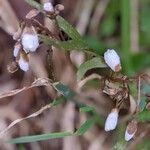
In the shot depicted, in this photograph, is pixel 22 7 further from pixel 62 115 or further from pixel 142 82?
pixel 142 82

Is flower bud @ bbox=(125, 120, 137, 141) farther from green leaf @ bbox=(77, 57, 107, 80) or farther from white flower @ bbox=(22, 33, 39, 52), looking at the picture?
white flower @ bbox=(22, 33, 39, 52)

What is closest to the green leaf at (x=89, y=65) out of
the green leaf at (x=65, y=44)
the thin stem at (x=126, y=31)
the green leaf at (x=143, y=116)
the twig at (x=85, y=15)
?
the green leaf at (x=65, y=44)

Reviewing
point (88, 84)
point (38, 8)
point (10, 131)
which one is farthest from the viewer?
point (10, 131)

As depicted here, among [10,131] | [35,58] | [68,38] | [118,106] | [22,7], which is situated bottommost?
[118,106]

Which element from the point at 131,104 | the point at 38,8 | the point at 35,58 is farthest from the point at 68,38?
the point at 35,58

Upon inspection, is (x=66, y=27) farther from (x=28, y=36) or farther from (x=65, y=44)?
(x=28, y=36)

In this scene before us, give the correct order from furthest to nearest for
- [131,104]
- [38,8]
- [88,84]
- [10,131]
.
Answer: [10,131] < [88,84] < [131,104] < [38,8]

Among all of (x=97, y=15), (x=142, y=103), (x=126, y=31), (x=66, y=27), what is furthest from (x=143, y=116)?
(x=97, y=15)

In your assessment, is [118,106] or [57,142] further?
[57,142]

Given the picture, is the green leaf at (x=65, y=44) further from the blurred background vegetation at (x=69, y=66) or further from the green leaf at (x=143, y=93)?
the blurred background vegetation at (x=69, y=66)
